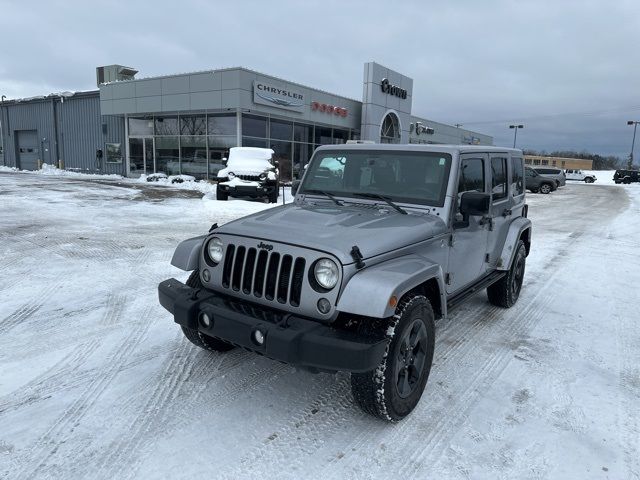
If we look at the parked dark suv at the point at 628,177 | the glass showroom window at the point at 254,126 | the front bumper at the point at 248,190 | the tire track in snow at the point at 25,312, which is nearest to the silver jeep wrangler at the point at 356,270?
the tire track in snow at the point at 25,312

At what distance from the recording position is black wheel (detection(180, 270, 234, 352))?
12.2 ft

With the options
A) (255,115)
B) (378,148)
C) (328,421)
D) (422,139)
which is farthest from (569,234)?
(422,139)

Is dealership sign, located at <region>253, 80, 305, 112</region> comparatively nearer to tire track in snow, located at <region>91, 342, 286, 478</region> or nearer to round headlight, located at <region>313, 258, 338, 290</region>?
tire track in snow, located at <region>91, 342, 286, 478</region>

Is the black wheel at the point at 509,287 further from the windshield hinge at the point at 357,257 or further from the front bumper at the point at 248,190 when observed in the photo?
the front bumper at the point at 248,190

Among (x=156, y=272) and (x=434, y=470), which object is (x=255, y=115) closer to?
(x=156, y=272)

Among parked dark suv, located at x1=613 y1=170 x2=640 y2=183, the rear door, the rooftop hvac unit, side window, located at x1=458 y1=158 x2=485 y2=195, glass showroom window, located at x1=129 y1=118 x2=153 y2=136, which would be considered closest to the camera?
side window, located at x1=458 y1=158 x2=485 y2=195

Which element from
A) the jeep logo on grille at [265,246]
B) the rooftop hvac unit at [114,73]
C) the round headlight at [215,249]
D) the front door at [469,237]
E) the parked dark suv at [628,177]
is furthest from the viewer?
the parked dark suv at [628,177]

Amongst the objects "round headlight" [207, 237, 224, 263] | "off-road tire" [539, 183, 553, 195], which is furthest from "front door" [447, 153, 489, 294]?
"off-road tire" [539, 183, 553, 195]

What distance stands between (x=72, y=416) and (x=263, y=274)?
156 centimetres

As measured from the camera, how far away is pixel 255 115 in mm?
23594

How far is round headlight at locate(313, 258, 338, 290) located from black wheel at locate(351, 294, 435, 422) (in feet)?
1.14

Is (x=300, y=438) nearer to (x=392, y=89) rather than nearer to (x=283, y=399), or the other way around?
(x=283, y=399)

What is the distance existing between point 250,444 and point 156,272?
419cm

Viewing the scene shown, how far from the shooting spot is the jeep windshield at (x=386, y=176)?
4.03 meters
